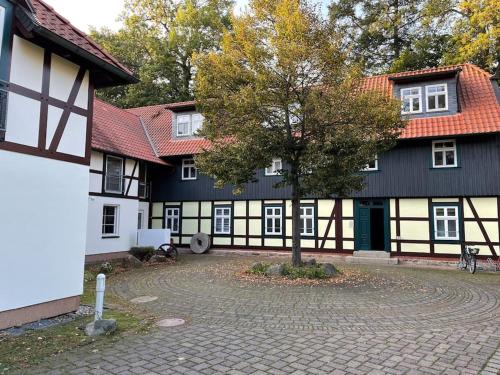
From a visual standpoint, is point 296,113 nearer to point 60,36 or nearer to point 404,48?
point 60,36

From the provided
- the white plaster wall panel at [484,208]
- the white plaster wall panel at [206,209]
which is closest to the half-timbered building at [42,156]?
the white plaster wall panel at [206,209]

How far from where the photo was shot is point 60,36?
6.59m

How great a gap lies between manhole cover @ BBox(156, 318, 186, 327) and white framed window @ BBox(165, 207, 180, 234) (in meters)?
14.4

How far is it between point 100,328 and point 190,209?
585 inches

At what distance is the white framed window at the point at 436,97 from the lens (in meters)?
15.9

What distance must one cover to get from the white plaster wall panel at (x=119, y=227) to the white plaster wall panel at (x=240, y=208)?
199 inches

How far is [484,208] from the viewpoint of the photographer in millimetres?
14859

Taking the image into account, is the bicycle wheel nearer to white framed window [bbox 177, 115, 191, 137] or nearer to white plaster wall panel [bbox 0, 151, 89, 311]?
white plaster wall panel [bbox 0, 151, 89, 311]

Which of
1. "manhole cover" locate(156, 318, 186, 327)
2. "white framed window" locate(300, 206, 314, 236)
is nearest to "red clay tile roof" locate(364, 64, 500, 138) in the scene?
"white framed window" locate(300, 206, 314, 236)

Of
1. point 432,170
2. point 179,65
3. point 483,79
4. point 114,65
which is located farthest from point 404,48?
point 114,65

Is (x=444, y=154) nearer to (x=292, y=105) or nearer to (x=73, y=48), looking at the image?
(x=292, y=105)

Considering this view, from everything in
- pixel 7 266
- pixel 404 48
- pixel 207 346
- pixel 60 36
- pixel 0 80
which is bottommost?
pixel 207 346

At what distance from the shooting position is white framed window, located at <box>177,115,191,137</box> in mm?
21172

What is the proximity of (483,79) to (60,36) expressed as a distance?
17227 mm
